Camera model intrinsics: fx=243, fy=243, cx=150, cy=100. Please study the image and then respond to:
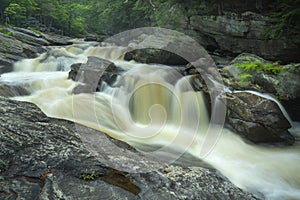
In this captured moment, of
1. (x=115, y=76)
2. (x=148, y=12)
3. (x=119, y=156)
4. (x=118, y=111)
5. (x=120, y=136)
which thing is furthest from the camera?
(x=148, y=12)

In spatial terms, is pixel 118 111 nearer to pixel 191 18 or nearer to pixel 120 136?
pixel 120 136

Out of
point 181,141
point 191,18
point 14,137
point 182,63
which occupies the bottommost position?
point 181,141

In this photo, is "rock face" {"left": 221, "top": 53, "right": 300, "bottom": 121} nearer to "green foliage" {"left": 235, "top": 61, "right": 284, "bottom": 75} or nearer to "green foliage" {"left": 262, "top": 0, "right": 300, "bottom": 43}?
"green foliage" {"left": 235, "top": 61, "right": 284, "bottom": 75}

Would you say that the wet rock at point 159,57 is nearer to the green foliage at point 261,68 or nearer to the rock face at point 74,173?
the green foliage at point 261,68

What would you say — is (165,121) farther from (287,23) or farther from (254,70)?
(287,23)

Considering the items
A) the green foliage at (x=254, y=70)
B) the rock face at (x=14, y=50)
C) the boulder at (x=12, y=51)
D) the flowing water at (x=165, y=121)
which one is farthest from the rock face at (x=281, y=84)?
the boulder at (x=12, y=51)

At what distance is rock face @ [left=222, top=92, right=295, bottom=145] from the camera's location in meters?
6.54

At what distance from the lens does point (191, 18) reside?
1263cm

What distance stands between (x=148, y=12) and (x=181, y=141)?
12850mm

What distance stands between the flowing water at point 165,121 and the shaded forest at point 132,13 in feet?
12.8

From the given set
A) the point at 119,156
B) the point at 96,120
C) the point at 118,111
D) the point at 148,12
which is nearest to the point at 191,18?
the point at 148,12

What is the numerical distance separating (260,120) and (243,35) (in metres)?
5.75

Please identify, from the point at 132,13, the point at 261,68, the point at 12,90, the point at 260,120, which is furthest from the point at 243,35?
the point at 132,13

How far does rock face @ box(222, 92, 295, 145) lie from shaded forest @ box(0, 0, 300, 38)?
3732mm
